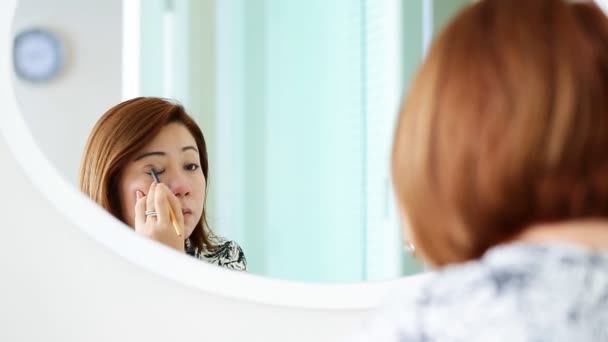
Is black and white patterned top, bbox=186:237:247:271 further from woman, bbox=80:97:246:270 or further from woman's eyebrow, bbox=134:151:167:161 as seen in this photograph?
woman's eyebrow, bbox=134:151:167:161

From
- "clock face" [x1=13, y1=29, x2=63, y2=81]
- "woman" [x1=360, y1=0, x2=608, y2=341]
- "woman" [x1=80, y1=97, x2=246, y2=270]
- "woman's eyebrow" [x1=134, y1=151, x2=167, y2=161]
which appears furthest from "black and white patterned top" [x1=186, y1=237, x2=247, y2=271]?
"woman" [x1=360, y1=0, x2=608, y2=341]

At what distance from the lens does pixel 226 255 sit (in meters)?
0.81

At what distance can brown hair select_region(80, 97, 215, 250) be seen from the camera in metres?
0.77

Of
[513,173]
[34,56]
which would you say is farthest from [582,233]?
[34,56]

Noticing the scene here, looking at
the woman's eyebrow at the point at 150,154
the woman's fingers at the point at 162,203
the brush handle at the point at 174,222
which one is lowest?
the brush handle at the point at 174,222

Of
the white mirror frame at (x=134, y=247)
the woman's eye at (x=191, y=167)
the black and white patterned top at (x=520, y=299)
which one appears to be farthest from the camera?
the woman's eye at (x=191, y=167)

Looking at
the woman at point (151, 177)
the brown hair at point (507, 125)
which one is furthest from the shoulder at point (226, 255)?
the brown hair at point (507, 125)

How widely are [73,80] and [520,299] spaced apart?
0.55 meters

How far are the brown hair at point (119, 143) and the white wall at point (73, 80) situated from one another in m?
0.01

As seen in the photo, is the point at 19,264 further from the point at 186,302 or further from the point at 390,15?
the point at 390,15

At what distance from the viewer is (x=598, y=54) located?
1.39ft

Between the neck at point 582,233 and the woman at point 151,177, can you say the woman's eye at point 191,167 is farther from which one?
the neck at point 582,233

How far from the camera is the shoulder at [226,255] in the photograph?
788mm

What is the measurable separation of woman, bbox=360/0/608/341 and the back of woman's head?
42 cm
